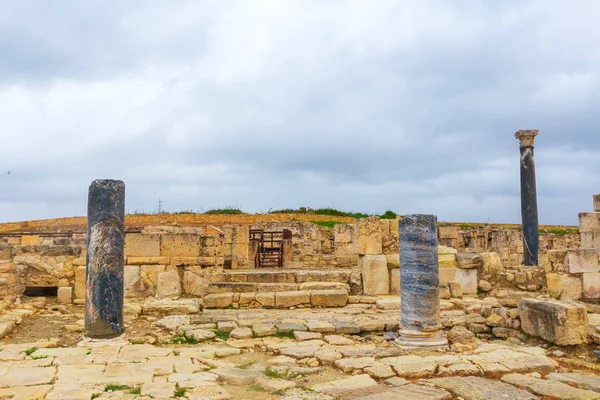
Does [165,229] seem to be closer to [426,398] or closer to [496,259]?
[496,259]

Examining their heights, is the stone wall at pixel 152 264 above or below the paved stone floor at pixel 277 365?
above

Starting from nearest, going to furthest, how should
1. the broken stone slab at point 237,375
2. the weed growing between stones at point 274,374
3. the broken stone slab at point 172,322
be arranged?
the broken stone slab at point 237,375
the weed growing between stones at point 274,374
the broken stone slab at point 172,322

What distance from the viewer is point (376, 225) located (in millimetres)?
13000

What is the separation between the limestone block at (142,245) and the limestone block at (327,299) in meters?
3.79

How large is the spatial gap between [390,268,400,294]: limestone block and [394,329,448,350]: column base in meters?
4.61

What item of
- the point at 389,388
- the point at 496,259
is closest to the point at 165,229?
the point at 496,259

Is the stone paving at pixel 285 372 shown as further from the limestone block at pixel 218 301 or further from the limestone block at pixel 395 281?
the limestone block at pixel 395 281

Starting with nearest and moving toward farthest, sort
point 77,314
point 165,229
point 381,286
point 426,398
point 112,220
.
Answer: point 426,398, point 112,220, point 77,314, point 381,286, point 165,229

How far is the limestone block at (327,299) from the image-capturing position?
1131cm

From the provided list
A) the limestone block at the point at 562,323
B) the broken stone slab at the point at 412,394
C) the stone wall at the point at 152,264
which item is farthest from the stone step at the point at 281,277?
the broken stone slab at the point at 412,394

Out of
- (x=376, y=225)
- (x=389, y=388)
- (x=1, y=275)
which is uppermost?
(x=376, y=225)

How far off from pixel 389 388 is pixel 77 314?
739 cm

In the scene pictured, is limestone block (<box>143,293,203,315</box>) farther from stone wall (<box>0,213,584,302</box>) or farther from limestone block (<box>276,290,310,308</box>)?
limestone block (<box>276,290,310,308</box>)

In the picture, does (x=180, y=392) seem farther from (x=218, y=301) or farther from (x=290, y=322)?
(x=218, y=301)
